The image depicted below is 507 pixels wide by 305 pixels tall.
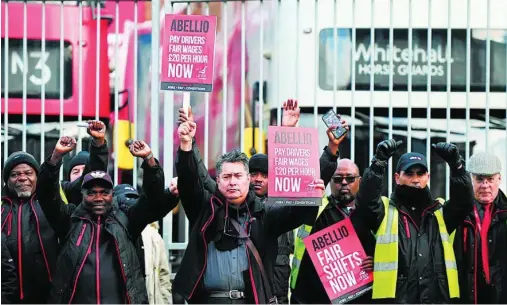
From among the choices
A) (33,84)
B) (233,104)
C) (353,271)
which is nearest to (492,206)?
(353,271)

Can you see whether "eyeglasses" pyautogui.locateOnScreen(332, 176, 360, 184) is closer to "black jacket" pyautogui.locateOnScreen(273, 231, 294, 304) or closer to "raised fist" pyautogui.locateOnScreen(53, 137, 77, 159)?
"black jacket" pyautogui.locateOnScreen(273, 231, 294, 304)

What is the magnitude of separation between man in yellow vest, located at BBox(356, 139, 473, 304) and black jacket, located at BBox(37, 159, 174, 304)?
4.39 feet

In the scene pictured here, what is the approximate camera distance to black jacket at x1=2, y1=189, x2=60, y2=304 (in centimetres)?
862

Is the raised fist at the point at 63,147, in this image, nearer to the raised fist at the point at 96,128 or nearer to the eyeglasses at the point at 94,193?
the raised fist at the point at 96,128

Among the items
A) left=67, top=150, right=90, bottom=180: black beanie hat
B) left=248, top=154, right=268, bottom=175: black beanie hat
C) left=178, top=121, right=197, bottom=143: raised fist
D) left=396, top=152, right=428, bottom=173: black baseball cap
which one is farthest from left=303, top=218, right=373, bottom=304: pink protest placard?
left=67, top=150, right=90, bottom=180: black beanie hat

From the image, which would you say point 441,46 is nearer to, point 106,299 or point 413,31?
point 413,31

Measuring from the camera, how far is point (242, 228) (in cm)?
804

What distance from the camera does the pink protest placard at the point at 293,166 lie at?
314 inches

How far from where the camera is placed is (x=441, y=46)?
392 inches

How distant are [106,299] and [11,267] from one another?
2.41 ft

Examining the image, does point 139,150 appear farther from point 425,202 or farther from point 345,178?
point 425,202

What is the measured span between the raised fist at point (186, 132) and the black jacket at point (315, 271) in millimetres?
1271

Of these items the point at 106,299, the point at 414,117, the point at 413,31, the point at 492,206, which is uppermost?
the point at 413,31

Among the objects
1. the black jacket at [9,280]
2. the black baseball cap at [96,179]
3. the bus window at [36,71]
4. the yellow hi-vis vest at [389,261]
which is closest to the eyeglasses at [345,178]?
the yellow hi-vis vest at [389,261]
